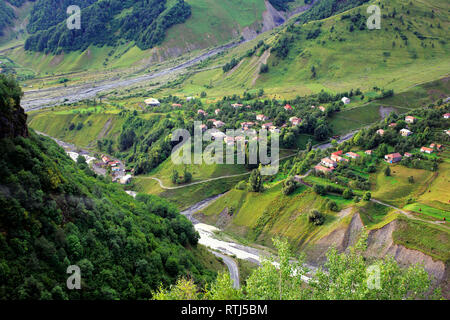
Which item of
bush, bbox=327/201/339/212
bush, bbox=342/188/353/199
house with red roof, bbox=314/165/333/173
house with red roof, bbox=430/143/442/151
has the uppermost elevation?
house with red roof, bbox=430/143/442/151

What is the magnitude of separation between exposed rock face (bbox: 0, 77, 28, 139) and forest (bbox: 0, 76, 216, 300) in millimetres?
113

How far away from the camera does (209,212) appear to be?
356 ft

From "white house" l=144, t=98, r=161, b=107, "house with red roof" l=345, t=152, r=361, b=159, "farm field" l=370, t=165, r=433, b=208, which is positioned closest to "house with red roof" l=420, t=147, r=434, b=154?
"farm field" l=370, t=165, r=433, b=208

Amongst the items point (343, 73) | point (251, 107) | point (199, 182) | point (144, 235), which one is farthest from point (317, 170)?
point (343, 73)

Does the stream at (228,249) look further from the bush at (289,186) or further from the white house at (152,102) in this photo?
the white house at (152,102)

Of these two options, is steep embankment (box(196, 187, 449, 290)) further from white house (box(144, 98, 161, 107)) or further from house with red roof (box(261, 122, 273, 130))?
white house (box(144, 98, 161, 107))

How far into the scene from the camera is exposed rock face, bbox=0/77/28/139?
129 ft

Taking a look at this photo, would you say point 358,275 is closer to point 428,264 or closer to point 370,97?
point 428,264

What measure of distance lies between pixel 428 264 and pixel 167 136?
109 meters

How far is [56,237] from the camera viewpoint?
39.0 metres

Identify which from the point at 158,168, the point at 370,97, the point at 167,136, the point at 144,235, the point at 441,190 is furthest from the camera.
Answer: the point at 370,97

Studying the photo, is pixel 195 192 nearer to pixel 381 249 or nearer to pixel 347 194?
pixel 347 194

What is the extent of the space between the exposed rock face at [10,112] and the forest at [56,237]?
4.4 inches

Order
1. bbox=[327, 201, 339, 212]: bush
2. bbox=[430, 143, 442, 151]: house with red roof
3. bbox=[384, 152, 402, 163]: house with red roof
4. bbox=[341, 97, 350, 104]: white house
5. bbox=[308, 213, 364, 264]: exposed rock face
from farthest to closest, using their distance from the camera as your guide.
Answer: bbox=[341, 97, 350, 104]: white house, bbox=[430, 143, 442, 151]: house with red roof, bbox=[384, 152, 402, 163]: house with red roof, bbox=[327, 201, 339, 212]: bush, bbox=[308, 213, 364, 264]: exposed rock face
